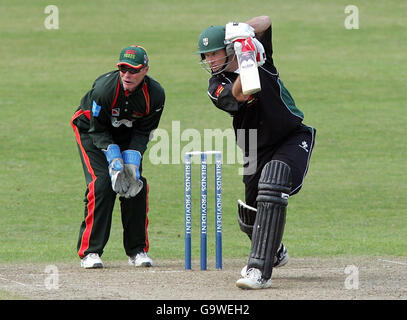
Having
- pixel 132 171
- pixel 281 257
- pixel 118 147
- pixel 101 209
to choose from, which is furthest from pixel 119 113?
pixel 281 257

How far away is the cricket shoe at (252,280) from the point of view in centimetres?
601

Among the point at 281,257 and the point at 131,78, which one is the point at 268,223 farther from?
the point at 131,78

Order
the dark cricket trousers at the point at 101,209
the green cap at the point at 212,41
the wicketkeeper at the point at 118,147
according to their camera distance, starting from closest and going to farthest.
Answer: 1. the green cap at the point at 212,41
2. the wicketkeeper at the point at 118,147
3. the dark cricket trousers at the point at 101,209

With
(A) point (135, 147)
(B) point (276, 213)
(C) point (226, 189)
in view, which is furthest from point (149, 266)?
(C) point (226, 189)

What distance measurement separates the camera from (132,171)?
7.21m

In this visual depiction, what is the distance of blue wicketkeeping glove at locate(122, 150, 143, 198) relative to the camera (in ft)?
23.6

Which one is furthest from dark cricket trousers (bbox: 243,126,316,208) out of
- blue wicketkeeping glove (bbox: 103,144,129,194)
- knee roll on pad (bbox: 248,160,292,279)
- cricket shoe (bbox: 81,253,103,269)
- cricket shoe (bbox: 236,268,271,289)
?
cricket shoe (bbox: 81,253,103,269)

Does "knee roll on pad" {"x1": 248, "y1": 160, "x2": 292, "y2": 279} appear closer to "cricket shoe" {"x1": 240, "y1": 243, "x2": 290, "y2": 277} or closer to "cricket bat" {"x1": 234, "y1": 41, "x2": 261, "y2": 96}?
"cricket bat" {"x1": 234, "y1": 41, "x2": 261, "y2": 96}

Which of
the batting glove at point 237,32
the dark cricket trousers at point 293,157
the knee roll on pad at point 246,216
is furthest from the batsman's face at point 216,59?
the knee roll on pad at point 246,216

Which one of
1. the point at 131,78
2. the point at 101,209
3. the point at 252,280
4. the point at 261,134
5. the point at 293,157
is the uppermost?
the point at 131,78

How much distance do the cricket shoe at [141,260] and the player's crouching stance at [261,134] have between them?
3.41 ft

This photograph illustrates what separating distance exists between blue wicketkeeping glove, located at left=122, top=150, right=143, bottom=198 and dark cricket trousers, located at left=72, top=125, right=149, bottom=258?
0.14 m

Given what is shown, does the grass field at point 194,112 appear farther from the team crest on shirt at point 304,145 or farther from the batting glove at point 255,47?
the batting glove at point 255,47

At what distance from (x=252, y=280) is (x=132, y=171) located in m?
1.62
